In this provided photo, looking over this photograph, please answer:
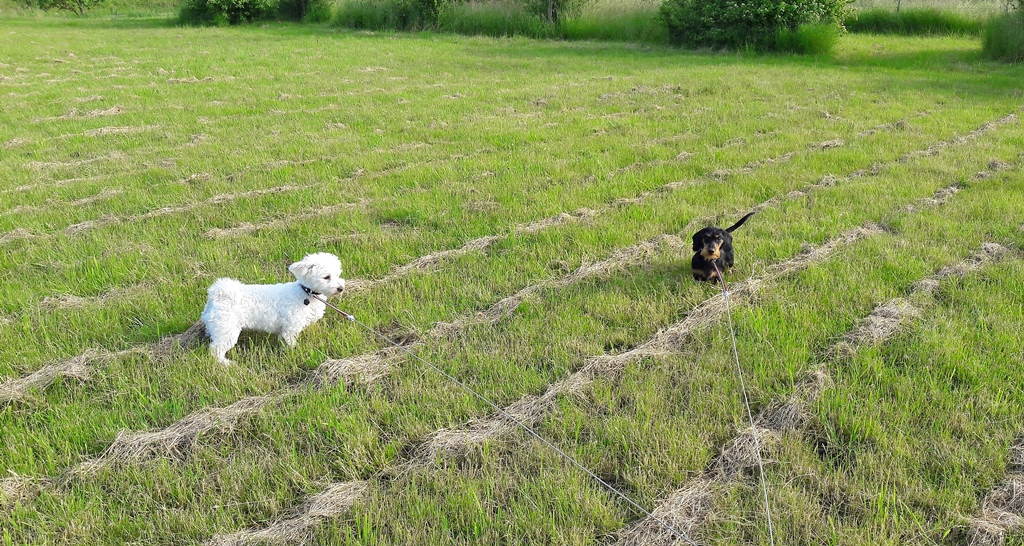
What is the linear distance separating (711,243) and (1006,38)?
17910 millimetres

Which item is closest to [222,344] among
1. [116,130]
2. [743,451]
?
[743,451]

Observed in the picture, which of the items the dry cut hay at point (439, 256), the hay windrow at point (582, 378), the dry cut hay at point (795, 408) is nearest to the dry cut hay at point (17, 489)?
the hay windrow at point (582, 378)

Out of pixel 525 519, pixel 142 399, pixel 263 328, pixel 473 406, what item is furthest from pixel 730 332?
pixel 142 399

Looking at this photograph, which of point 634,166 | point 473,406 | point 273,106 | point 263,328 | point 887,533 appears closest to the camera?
point 887,533

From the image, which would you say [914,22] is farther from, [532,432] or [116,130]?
[532,432]

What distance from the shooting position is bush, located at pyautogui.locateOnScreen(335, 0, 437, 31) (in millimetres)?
25906

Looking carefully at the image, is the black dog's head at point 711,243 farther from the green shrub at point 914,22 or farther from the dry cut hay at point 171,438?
the green shrub at point 914,22

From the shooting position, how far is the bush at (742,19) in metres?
17.9

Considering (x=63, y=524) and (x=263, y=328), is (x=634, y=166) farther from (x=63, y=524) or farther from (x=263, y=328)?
(x=63, y=524)

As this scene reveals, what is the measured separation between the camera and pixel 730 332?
12.4 feet

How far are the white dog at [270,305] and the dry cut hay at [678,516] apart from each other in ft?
7.65

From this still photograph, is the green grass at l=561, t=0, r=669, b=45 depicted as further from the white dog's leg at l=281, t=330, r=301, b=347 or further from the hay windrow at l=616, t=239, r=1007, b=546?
the white dog's leg at l=281, t=330, r=301, b=347

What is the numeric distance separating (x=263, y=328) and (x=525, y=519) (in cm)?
217

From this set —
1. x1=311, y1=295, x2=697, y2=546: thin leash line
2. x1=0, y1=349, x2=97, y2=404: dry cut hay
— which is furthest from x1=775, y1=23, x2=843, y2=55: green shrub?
x1=0, y1=349, x2=97, y2=404: dry cut hay
